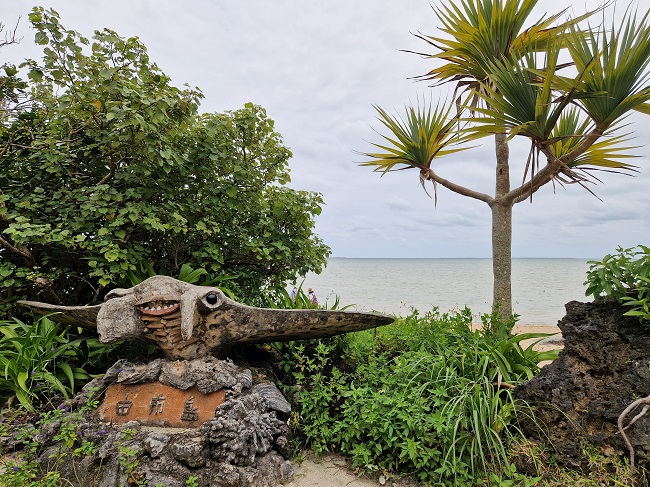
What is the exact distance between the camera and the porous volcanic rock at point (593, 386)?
7.02ft

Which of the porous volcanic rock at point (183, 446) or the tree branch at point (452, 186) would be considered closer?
the porous volcanic rock at point (183, 446)

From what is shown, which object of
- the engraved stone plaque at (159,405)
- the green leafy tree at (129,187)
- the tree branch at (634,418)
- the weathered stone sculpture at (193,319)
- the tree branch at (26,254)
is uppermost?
the green leafy tree at (129,187)

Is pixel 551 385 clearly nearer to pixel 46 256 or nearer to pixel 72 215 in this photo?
pixel 72 215

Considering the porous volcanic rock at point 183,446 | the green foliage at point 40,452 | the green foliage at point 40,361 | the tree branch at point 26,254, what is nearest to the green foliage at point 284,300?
the porous volcanic rock at point 183,446

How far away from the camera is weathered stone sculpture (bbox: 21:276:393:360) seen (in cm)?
242

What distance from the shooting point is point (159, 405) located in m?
2.40

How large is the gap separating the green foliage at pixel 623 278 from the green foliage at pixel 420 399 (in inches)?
28.6

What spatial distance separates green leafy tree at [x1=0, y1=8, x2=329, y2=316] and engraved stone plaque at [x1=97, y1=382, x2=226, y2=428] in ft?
3.64

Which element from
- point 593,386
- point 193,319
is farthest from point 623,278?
point 193,319

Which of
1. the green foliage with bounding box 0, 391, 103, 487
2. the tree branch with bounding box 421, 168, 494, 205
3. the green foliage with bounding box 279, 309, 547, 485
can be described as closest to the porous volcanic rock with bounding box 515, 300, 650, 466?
the green foliage with bounding box 279, 309, 547, 485

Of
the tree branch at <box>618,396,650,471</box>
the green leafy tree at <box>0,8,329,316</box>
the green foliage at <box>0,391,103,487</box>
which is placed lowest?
the green foliage at <box>0,391,103,487</box>

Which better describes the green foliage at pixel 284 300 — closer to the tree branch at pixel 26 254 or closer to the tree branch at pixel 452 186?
the tree branch at pixel 452 186

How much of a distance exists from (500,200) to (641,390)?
7.01ft

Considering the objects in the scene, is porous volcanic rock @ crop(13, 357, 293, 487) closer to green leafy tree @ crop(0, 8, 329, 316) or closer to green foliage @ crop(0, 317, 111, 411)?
green foliage @ crop(0, 317, 111, 411)
